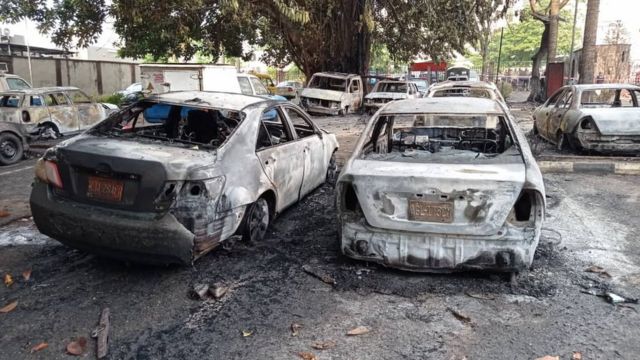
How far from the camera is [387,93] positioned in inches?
779

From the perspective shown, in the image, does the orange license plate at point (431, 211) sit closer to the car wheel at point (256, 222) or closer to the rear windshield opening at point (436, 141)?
the rear windshield opening at point (436, 141)

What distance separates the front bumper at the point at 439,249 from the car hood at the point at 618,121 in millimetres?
5965

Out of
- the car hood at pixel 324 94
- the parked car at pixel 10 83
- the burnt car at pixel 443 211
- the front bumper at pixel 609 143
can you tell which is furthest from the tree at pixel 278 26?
the burnt car at pixel 443 211

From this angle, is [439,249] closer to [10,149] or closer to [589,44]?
[10,149]

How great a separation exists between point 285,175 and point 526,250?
2529 mm

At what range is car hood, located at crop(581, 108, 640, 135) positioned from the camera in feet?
27.6

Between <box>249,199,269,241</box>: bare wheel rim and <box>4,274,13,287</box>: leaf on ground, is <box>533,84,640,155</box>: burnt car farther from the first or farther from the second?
<box>4,274,13,287</box>: leaf on ground

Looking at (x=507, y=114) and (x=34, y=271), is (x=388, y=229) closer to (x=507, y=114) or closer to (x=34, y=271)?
(x=507, y=114)

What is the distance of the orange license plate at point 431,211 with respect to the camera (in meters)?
3.73

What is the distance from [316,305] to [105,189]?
72.1 inches

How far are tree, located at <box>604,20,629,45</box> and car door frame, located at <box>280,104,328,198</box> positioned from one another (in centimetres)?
3708

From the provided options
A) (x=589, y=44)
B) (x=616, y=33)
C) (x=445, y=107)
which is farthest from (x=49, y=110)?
(x=616, y=33)

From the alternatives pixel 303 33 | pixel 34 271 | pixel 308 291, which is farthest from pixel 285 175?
pixel 303 33

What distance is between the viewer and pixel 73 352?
3049mm
